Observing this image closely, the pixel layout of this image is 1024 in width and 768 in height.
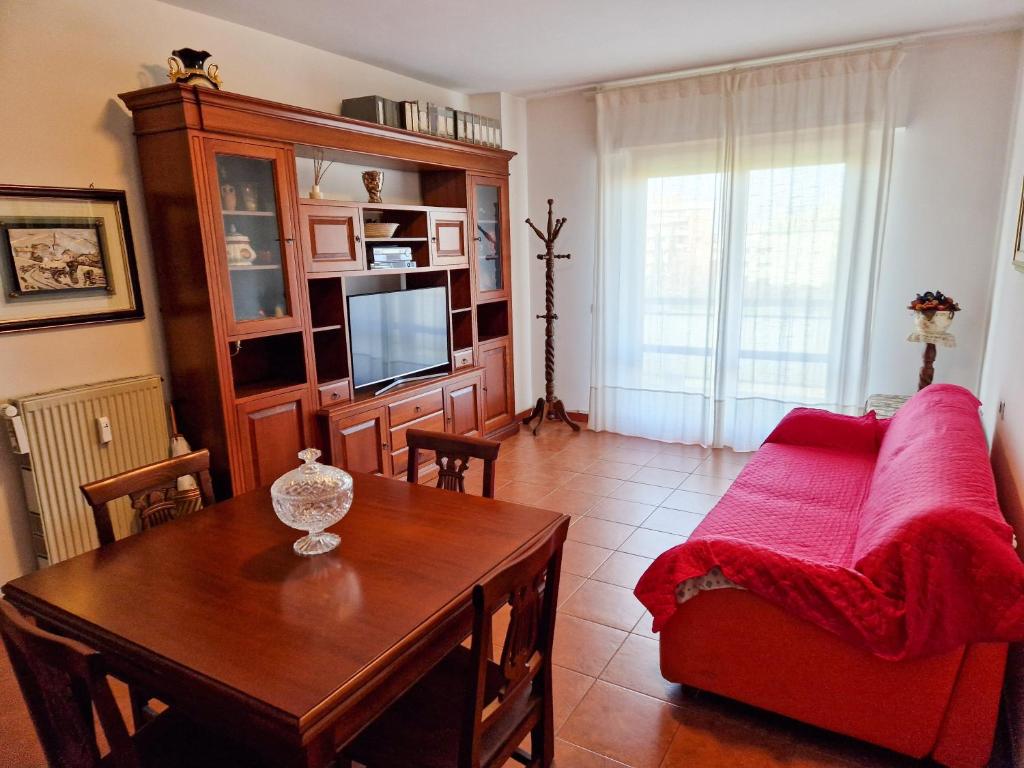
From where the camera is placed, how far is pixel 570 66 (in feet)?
13.8

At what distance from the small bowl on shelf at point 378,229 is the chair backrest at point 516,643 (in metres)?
2.59

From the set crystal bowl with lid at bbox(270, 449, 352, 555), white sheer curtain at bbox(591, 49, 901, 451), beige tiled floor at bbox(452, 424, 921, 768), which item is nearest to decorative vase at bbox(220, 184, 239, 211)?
crystal bowl with lid at bbox(270, 449, 352, 555)

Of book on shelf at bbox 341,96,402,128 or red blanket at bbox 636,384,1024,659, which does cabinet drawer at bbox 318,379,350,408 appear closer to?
book on shelf at bbox 341,96,402,128

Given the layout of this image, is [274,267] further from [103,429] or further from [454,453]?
[454,453]

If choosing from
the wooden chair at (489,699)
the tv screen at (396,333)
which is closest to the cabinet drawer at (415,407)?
the tv screen at (396,333)

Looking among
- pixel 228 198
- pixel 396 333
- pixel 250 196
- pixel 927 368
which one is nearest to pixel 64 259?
pixel 228 198

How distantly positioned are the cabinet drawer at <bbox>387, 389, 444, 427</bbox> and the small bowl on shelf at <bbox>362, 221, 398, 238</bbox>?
1.00 meters

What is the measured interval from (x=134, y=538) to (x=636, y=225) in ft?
13.0

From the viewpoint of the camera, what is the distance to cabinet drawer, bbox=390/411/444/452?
3.89 meters

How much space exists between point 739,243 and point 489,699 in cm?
371

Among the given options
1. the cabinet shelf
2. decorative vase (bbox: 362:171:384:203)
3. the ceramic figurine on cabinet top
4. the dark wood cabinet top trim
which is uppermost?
the ceramic figurine on cabinet top

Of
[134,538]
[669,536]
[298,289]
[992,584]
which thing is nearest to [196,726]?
[134,538]

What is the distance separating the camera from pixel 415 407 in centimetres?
404

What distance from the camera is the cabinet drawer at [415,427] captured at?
3.89 metres
